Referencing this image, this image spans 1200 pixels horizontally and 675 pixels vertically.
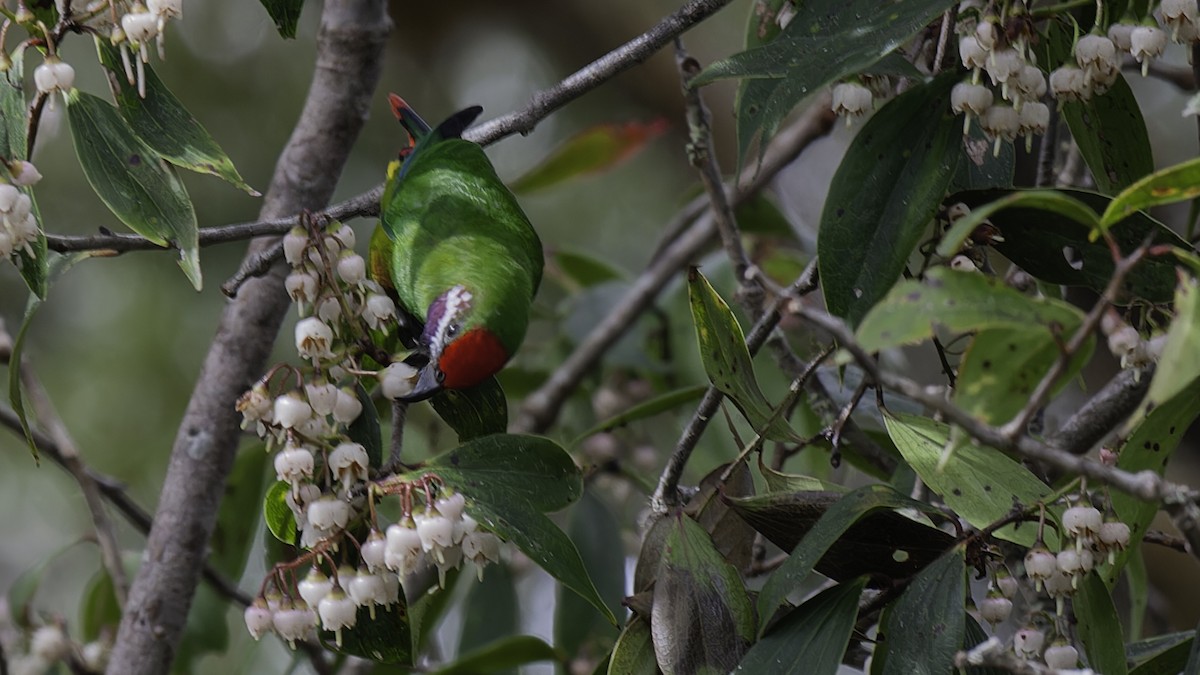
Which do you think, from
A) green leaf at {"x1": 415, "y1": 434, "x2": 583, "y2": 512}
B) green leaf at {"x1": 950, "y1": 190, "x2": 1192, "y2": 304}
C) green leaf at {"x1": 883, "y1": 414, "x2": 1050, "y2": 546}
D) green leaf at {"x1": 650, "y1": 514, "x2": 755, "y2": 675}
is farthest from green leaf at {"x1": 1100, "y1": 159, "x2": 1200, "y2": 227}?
green leaf at {"x1": 415, "y1": 434, "x2": 583, "y2": 512}

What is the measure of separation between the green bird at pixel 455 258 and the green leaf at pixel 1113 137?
618 mm

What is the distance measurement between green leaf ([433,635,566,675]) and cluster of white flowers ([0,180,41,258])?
850mm

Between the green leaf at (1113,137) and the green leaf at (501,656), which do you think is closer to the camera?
the green leaf at (1113,137)

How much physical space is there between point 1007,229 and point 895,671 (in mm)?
379

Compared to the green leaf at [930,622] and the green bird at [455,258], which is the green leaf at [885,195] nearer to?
the green leaf at [930,622]

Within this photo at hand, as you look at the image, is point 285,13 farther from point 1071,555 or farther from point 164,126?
point 1071,555

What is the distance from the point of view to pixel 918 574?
3.11 feet

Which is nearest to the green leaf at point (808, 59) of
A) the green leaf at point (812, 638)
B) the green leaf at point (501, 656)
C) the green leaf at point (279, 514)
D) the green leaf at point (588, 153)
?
the green leaf at point (812, 638)

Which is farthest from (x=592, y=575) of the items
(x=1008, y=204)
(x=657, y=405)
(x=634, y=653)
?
(x=1008, y=204)

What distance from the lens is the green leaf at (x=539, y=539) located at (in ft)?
3.17

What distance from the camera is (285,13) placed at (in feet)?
3.53

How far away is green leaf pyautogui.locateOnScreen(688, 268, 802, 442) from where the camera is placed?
1.00m

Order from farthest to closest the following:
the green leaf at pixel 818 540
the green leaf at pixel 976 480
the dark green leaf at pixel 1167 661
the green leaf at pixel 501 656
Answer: the green leaf at pixel 501 656, the dark green leaf at pixel 1167 661, the green leaf at pixel 976 480, the green leaf at pixel 818 540

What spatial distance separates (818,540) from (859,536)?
0.32ft
